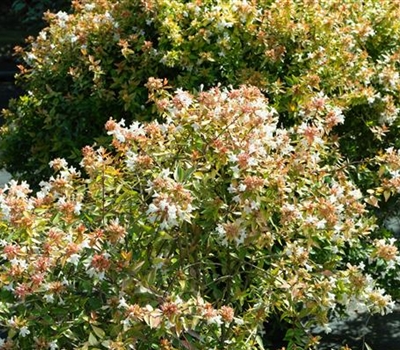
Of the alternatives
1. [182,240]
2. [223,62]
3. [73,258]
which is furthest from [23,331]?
[223,62]

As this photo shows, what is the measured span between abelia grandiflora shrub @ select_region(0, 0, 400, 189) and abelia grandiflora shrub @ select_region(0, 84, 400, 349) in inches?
39.8

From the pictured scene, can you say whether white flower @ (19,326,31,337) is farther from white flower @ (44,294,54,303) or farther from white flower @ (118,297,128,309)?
white flower @ (118,297,128,309)

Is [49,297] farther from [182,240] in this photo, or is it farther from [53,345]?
[182,240]

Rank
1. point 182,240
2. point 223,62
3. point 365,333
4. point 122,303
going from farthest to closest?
point 365,333 < point 223,62 < point 182,240 < point 122,303

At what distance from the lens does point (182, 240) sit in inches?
125

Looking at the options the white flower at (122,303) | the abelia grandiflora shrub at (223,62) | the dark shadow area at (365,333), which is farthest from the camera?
the dark shadow area at (365,333)

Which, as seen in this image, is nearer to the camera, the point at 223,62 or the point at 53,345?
the point at 53,345

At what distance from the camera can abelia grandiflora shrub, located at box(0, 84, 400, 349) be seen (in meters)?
2.93

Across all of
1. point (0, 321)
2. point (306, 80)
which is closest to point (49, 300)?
point (0, 321)

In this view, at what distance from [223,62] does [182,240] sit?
1489mm

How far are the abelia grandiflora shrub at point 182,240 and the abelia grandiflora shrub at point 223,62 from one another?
3.32 feet

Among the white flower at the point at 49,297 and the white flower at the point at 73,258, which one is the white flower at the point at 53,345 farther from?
the white flower at the point at 73,258

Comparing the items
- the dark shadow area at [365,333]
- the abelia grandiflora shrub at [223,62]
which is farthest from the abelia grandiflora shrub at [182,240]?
the dark shadow area at [365,333]

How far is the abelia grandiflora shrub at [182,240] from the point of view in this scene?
293 centimetres
